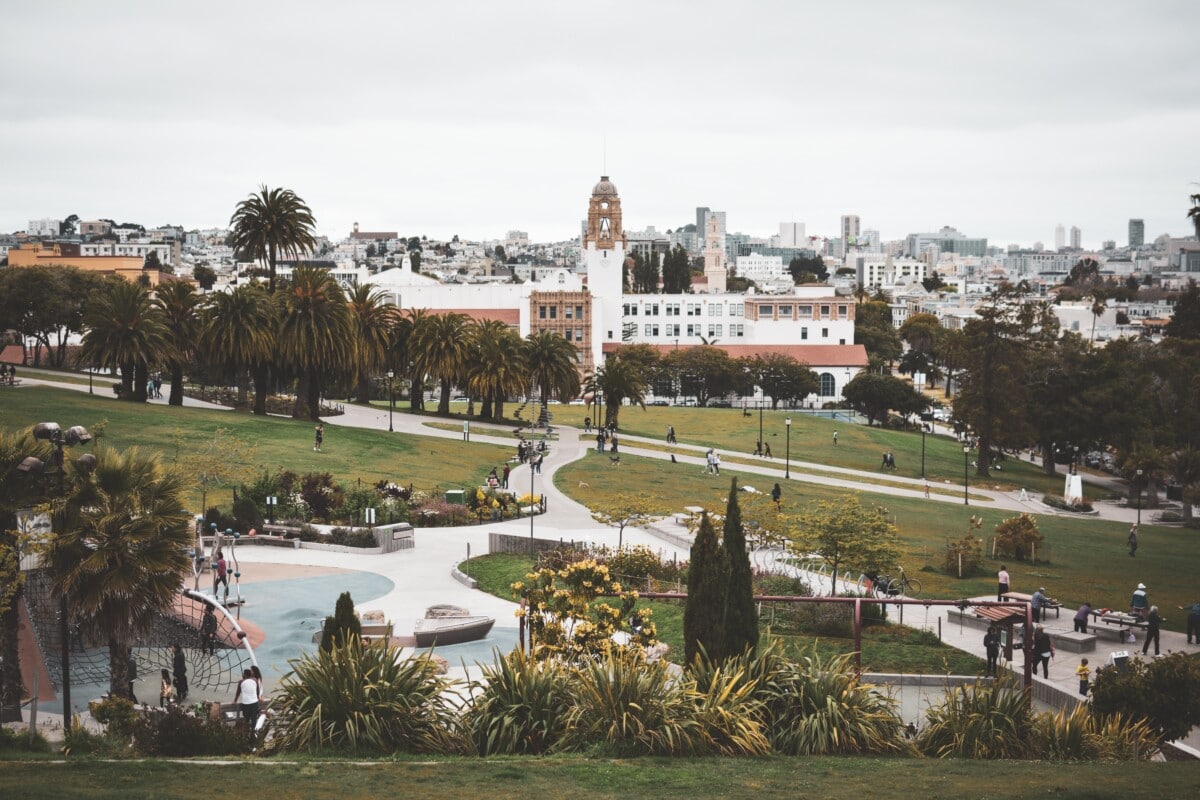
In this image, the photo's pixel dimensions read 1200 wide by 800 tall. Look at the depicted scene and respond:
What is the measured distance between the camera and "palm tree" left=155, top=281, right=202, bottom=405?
6091cm

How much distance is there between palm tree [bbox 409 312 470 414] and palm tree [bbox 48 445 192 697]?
5107 centimetres

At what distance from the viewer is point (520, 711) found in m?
17.3

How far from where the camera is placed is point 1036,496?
6519 cm

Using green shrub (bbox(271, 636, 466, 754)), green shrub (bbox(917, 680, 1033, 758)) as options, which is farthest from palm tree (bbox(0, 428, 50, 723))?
green shrub (bbox(917, 680, 1033, 758))

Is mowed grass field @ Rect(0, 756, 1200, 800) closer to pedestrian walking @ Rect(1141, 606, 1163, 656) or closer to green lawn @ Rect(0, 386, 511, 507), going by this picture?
pedestrian walking @ Rect(1141, 606, 1163, 656)

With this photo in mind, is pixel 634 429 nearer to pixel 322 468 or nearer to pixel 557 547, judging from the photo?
pixel 322 468

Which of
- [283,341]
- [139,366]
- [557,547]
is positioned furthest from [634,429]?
A: [557,547]

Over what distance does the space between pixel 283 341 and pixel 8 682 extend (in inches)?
1733

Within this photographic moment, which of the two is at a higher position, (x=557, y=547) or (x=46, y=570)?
(x=46, y=570)

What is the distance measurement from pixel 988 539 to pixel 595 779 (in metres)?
34.6

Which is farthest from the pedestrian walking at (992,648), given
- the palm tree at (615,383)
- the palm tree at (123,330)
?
the palm tree at (615,383)

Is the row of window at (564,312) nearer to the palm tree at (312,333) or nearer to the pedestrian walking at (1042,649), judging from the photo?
the palm tree at (312,333)

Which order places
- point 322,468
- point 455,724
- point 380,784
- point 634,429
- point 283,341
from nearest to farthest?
point 380,784
point 455,724
point 322,468
point 283,341
point 634,429

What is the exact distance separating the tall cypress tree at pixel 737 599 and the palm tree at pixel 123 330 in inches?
1741
